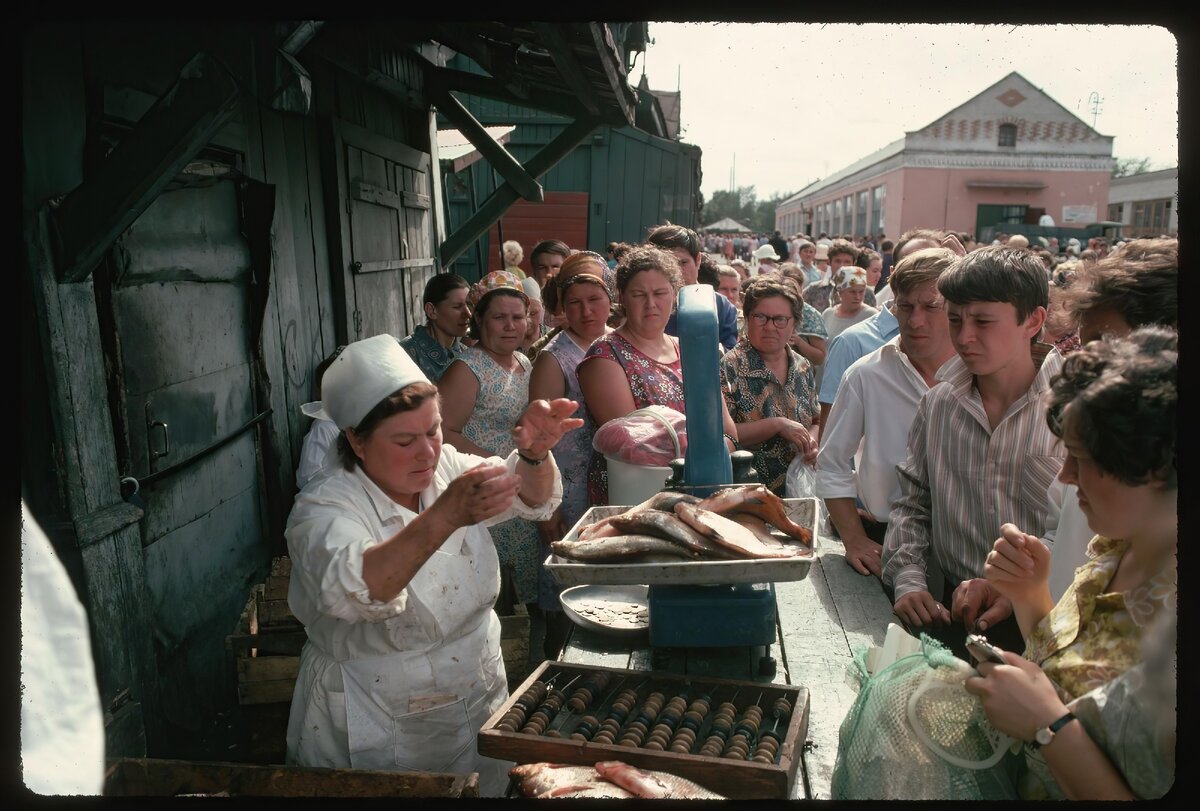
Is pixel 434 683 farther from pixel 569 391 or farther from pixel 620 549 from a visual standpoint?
pixel 569 391

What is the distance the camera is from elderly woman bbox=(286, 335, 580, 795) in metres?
2.20

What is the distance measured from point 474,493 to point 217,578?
2799 millimetres

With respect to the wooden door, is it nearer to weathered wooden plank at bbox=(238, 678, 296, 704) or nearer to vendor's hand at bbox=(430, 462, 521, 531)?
weathered wooden plank at bbox=(238, 678, 296, 704)

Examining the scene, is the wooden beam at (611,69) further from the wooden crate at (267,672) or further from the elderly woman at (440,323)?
the wooden crate at (267,672)

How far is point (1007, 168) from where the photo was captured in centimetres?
3975

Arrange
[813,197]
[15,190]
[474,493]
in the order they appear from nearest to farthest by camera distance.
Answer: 1. [15,190]
2. [474,493]
3. [813,197]

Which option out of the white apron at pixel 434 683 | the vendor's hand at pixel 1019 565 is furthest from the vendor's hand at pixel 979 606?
the white apron at pixel 434 683

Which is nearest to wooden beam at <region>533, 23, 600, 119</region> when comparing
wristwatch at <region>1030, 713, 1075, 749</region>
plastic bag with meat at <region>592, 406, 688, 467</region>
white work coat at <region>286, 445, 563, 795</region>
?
plastic bag with meat at <region>592, 406, 688, 467</region>

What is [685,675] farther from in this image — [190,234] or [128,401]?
[190,234]

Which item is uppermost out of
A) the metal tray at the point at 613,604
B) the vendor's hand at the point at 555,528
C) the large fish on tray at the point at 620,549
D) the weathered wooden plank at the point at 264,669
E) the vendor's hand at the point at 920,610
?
the large fish on tray at the point at 620,549

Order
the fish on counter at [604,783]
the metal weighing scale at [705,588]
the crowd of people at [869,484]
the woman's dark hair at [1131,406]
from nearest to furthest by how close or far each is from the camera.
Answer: the woman's dark hair at [1131,406] < the crowd of people at [869,484] < the fish on counter at [604,783] < the metal weighing scale at [705,588]

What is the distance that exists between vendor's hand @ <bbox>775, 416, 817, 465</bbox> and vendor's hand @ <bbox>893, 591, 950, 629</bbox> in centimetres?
149

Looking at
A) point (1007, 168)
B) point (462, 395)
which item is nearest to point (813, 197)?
point (1007, 168)

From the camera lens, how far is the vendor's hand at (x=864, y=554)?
308 cm
